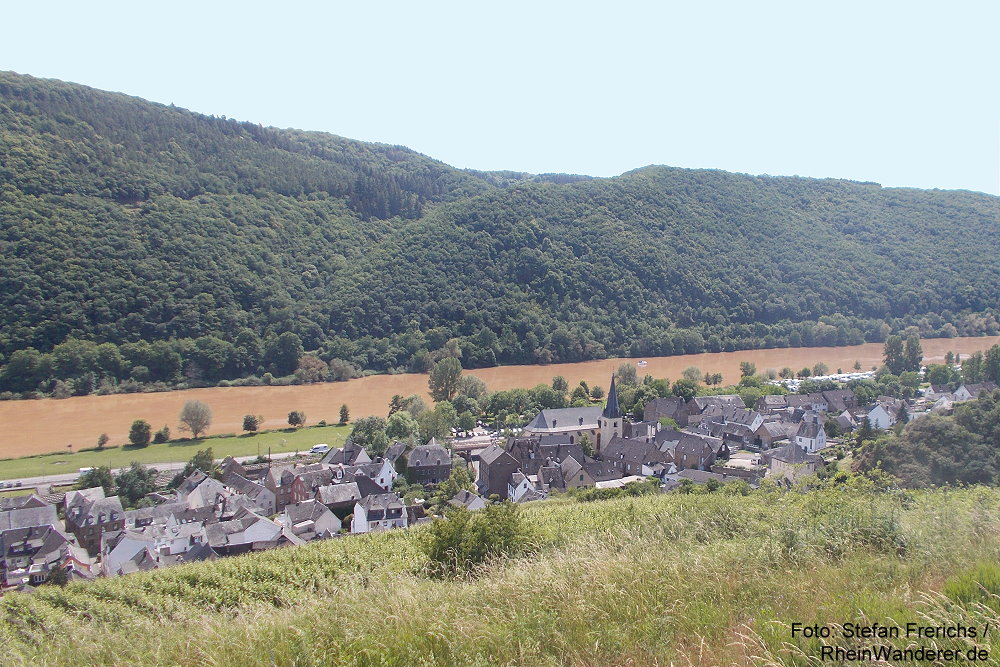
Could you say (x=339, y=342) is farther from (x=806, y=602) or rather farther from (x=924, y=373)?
(x=806, y=602)

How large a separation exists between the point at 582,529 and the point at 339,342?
5086cm

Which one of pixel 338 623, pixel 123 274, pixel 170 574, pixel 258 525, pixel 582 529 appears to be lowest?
pixel 258 525

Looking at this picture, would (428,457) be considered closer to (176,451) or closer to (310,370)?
(176,451)

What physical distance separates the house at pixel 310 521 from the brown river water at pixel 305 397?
18.1 metres

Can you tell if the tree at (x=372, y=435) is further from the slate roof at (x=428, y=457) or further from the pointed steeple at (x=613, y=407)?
the pointed steeple at (x=613, y=407)

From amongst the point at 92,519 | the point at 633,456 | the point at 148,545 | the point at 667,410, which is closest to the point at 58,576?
the point at 148,545

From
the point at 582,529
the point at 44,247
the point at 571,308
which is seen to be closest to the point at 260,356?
the point at 44,247

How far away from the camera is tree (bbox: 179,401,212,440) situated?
1390 inches

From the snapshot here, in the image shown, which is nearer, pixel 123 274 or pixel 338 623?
pixel 338 623

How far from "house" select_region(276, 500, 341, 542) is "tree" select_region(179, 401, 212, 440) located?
16.9 meters

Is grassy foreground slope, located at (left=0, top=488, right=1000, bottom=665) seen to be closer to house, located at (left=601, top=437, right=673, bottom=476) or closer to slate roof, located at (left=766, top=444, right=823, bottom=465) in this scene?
slate roof, located at (left=766, top=444, right=823, bottom=465)

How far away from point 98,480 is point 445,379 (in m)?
20.9

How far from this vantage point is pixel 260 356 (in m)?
52.8

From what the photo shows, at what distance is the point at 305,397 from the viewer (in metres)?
45.8
